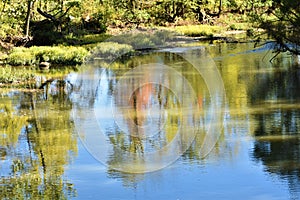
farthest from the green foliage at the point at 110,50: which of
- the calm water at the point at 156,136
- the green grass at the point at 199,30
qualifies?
the green grass at the point at 199,30

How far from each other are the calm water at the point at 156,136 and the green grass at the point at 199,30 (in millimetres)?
14482

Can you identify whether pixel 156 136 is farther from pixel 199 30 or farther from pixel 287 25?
pixel 199 30

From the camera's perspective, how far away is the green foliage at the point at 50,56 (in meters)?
27.5

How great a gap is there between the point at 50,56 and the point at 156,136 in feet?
50.5

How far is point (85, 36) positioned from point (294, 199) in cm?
2664

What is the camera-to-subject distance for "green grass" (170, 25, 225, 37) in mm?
37469

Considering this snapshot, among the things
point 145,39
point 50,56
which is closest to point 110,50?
point 50,56

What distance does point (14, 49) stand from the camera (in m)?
29.9

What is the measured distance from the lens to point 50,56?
28.2 meters

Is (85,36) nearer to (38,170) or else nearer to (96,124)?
(96,124)

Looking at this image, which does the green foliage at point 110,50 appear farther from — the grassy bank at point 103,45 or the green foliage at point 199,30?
the green foliage at point 199,30

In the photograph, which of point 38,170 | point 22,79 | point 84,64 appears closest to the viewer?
point 38,170

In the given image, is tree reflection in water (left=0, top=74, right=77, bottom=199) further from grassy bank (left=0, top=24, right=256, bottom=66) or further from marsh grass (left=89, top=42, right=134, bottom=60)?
marsh grass (left=89, top=42, right=134, bottom=60)

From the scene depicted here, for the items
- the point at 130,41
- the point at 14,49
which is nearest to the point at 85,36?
the point at 130,41
